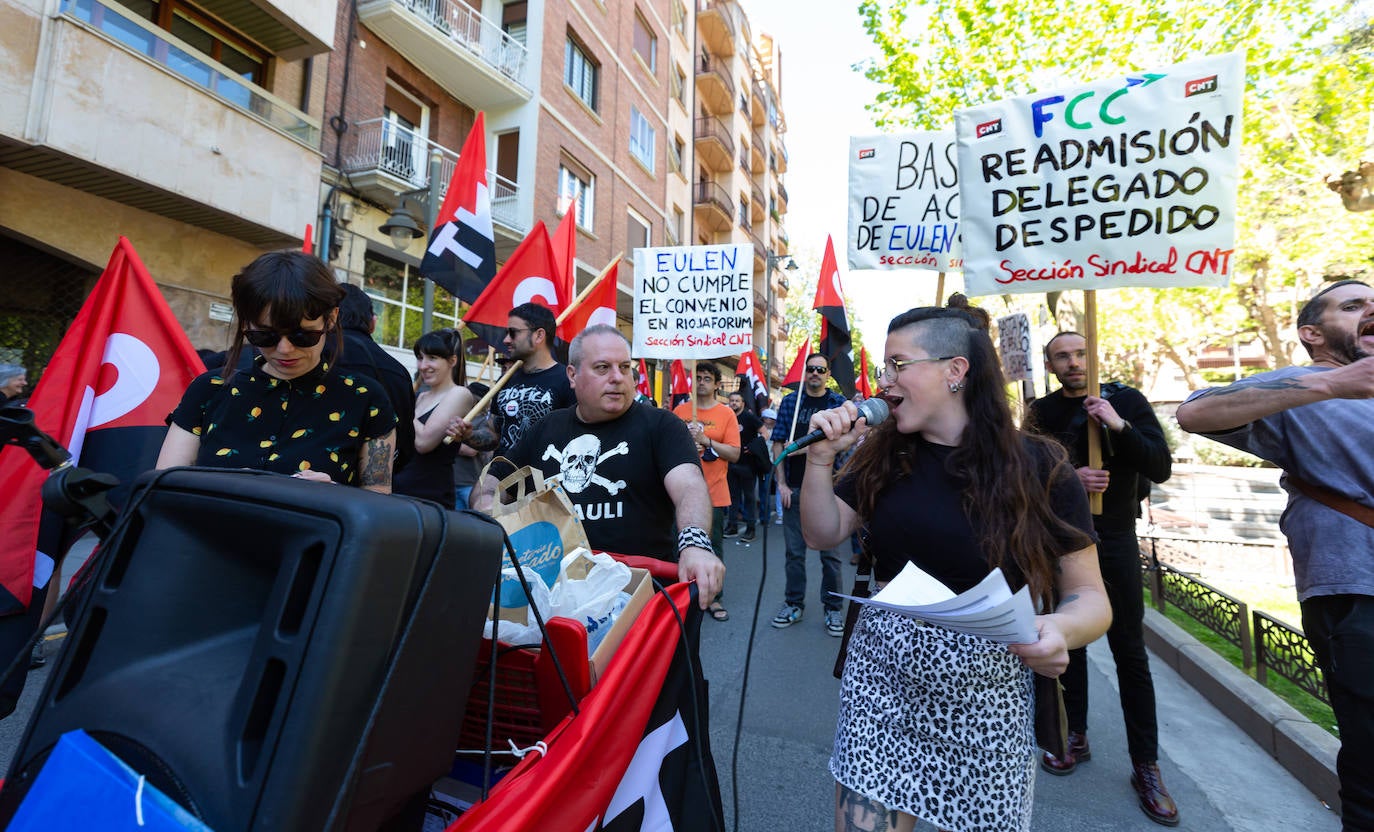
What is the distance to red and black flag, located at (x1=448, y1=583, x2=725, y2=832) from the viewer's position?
1125 millimetres

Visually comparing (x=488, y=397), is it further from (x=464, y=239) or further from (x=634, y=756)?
(x=634, y=756)

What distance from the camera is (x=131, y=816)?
0.81 m

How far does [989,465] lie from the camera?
5.95 ft

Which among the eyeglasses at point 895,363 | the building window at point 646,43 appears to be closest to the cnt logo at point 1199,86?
the eyeglasses at point 895,363

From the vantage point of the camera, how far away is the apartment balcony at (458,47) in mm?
12469

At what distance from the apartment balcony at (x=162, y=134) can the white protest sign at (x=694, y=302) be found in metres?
6.37

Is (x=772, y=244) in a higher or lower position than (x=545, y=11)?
higher

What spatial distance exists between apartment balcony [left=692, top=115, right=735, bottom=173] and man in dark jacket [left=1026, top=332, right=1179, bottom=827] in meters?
27.8

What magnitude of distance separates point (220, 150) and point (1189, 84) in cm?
1060

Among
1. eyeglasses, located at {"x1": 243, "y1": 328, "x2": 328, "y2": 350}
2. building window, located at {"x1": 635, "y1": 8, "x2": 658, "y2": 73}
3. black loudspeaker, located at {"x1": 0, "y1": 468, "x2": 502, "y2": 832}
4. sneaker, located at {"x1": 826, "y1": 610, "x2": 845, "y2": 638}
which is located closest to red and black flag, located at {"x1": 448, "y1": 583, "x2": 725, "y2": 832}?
black loudspeaker, located at {"x1": 0, "y1": 468, "x2": 502, "y2": 832}

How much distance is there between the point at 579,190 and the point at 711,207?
12474 millimetres

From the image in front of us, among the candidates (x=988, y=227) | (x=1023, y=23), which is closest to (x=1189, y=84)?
(x=988, y=227)

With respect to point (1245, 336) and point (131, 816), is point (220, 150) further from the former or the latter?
point (1245, 336)

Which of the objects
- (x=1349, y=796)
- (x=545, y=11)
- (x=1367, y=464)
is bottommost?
(x=1349, y=796)
